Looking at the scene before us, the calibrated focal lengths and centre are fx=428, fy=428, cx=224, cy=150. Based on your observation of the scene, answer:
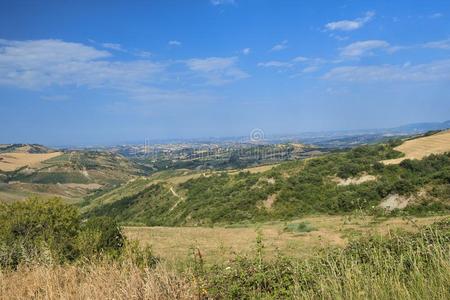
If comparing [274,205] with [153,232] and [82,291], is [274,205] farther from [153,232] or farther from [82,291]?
[82,291]

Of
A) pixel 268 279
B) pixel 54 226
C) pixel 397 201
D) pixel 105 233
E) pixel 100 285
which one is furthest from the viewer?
pixel 397 201

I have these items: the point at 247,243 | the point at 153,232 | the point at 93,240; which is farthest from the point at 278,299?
the point at 153,232

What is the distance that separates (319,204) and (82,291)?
36296 millimetres

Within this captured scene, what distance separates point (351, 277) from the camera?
16.2 ft

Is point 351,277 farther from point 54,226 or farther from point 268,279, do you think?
point 54,226

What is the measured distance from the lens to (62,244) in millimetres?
12359

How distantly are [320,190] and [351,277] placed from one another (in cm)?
3864

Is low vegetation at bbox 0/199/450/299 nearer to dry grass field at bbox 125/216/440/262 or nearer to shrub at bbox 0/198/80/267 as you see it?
shrub at bbox 0/198/80/267

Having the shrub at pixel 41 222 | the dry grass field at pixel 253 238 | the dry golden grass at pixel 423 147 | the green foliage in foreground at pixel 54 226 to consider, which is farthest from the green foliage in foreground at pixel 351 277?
the dry golden grass at pixel 423 147

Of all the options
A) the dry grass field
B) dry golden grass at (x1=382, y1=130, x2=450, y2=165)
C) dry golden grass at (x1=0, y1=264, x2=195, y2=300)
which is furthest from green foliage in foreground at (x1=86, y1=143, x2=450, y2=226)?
dry golden grass at (x1=0, y1=264, x2=195, y2=300)

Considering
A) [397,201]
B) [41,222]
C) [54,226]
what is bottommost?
[397,201]

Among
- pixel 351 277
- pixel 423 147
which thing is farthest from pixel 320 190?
pixel 351 277

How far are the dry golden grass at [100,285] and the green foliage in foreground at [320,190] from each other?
25.4m

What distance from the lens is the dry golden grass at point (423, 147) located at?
44.3m
